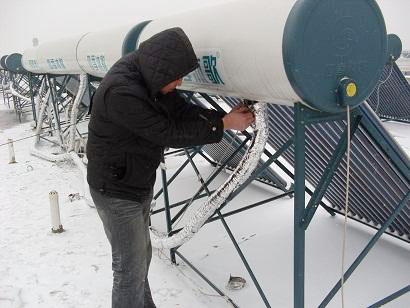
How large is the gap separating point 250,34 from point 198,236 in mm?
3558

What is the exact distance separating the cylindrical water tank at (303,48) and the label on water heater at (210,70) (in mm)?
49

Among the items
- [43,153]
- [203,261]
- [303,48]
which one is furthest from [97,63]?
[43,153]

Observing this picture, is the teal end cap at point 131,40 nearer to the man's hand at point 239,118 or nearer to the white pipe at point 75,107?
the man's hand at point 239,118

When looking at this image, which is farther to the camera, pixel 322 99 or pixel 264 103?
pixel 264 103

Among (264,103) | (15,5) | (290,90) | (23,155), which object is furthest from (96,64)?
(15,5)

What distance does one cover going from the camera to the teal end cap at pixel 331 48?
1.98 m

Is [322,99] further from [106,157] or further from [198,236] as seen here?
[198,236]

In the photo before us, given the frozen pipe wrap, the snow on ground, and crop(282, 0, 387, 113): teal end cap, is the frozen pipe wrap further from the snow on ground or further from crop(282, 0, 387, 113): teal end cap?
the snow on ground

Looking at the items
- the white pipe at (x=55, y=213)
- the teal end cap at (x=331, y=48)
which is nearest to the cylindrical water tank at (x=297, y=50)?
the teal end cap at (x=331, y=48)

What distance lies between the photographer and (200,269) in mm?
4488

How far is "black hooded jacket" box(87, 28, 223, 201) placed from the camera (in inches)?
89.4

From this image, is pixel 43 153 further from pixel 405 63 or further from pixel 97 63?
pixel 405 63

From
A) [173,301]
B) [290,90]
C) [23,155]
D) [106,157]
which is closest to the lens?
[290,90]

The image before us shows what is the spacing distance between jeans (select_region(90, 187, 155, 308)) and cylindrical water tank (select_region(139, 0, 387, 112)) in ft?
3.74
